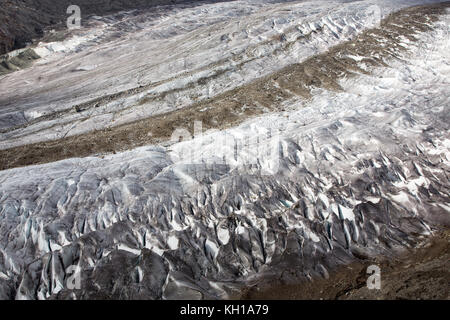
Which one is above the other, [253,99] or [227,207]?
[253,99]

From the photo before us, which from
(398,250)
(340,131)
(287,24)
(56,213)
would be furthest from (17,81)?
(398,250)

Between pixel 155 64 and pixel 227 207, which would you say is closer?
pixel 227 207

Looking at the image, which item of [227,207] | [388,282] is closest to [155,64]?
[227,207]

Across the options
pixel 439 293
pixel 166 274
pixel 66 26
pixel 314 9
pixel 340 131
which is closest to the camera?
pixel 439 293

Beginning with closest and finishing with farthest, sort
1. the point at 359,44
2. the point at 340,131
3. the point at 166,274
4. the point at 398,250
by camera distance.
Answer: the point at 166,274 → the point at 398,250 → the point at 340,131 → the point at 359,44

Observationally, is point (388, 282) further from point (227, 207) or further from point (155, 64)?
point (155, 64)
